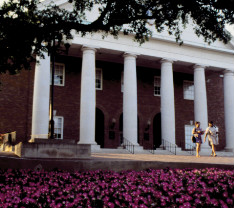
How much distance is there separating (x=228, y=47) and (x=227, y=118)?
6503 mm

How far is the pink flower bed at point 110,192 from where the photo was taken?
513 centimetres

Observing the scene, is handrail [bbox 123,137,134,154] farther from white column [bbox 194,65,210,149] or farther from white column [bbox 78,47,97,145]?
white column [bbox 194,65,210,149]

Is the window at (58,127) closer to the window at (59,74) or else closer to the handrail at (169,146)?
the window at (59,74)

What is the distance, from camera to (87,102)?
68.9 ft

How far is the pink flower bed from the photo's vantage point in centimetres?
513

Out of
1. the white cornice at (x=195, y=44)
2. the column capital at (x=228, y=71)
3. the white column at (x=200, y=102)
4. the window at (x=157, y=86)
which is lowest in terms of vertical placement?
the white column at (x=200, y=102)

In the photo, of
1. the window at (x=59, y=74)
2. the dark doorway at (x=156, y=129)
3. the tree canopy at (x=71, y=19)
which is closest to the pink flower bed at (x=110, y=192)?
the tree canopy at (x=71, y=19)

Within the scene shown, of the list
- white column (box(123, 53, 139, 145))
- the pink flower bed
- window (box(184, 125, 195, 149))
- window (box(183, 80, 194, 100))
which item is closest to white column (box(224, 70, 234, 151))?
window (box(184, 125, 195, 149))

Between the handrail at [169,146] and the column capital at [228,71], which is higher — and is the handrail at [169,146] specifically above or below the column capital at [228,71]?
below

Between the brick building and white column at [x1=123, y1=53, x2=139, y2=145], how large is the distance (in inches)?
2.8

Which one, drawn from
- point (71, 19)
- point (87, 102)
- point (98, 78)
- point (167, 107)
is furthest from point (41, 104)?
point (71, 19)

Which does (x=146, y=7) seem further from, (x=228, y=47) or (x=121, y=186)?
(x=228, y=47)

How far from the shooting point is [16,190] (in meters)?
6.14

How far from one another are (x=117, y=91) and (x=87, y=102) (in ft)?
21.2
